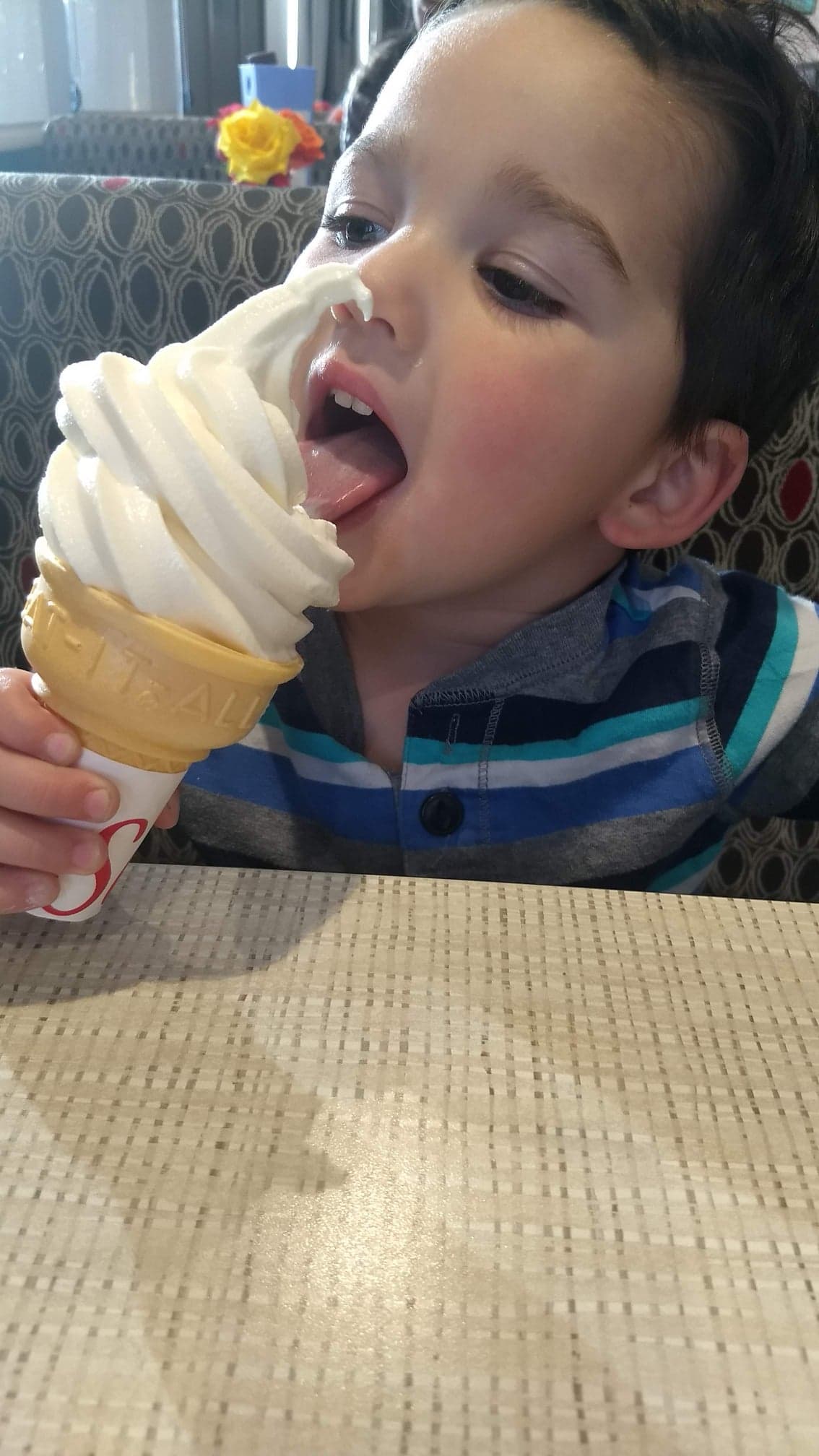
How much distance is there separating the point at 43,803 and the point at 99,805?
0.11 feet

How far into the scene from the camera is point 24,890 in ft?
1.91

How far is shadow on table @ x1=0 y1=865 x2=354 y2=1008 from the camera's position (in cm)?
57

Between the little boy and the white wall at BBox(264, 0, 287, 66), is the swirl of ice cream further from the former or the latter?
the white wall at BBox(264, 0, 287, 66)

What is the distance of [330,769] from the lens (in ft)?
3.59

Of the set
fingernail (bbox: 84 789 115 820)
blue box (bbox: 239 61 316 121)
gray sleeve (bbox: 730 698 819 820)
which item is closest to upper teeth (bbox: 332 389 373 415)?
fingernail (bbox: 84 789 115 820)

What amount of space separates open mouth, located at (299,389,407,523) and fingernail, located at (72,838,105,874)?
335 millimetres

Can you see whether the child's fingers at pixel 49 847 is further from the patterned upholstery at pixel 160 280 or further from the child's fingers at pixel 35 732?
the patterned upholstery at pixel 160 280

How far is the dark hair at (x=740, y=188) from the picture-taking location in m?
0.85

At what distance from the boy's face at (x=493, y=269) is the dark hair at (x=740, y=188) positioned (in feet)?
0.10

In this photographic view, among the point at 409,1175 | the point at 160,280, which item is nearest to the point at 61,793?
the point at 409,1175

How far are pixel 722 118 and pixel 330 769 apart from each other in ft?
2.26

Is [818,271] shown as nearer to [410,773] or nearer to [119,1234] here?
[410,773]

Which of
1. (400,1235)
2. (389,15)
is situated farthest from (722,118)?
(389,15)

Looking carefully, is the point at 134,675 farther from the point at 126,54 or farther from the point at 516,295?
the point at 126,54
